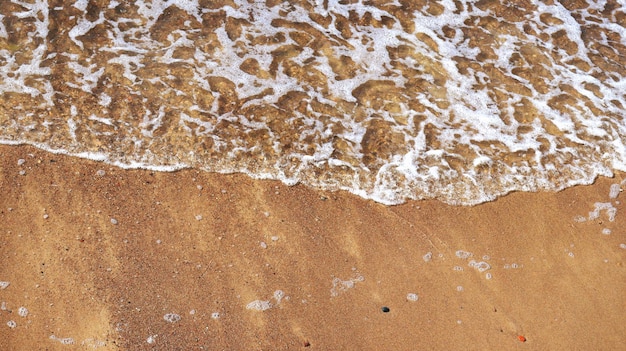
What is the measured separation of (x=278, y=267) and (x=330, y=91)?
1.98m

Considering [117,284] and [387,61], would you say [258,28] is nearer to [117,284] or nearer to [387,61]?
[387,61]

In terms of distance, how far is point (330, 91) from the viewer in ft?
17.0

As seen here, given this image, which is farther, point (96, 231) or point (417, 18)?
point (417, 18)

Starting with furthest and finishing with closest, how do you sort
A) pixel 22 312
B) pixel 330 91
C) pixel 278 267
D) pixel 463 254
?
pixel 330 91 < pixel 463 254 < pixel 278 267 < pixel 22 312

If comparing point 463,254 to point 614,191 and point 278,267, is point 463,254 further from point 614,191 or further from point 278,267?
point 614,191

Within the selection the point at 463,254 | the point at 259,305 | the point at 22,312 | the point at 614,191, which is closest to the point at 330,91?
the point at 463,254

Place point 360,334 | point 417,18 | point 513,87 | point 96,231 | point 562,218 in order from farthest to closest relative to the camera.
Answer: point 417,18 → point 513,87 → point 562,218 → point 96,231 → point 360,334

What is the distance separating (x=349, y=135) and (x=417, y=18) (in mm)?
2009

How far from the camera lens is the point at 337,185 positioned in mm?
4379

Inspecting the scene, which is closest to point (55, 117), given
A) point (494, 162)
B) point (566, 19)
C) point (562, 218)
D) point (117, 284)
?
point (117, 284)

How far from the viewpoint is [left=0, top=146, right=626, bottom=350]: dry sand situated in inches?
135

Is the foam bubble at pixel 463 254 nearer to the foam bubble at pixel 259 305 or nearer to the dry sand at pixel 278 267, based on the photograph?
the dry sand at pixel 278 267

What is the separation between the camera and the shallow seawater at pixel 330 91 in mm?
4492

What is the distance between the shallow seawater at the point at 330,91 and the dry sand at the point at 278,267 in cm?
26
